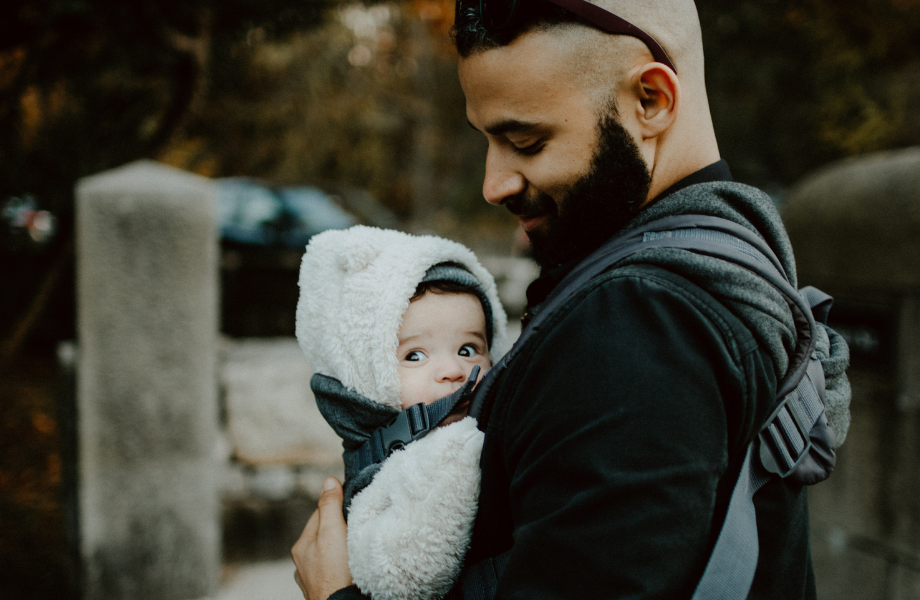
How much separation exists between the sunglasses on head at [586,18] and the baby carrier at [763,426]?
0.30 meters

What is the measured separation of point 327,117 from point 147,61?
12.7 m

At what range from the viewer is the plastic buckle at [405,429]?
1.51m

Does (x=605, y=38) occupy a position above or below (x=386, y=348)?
above

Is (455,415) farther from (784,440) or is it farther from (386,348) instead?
(784,440)

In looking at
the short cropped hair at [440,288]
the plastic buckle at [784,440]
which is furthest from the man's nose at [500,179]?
the plastic buckle at [784,440]

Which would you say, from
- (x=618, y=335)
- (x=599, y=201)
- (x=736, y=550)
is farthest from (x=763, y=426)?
(x=599, y=201)

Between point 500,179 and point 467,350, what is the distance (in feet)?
1.86

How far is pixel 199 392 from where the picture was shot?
3289 millimetres

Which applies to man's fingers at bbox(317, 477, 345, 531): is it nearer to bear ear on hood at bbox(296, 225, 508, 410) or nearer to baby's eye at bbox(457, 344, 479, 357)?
bear ear on hood at bbox(296, 225, 508, 410)

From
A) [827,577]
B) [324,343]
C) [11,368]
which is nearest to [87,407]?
[324,343]

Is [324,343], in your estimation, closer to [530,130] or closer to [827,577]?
[530,130]

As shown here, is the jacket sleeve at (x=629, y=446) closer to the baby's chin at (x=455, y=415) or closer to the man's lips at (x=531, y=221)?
the man's lips at (x=531, y=221)

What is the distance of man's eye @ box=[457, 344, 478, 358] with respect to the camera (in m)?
1.69

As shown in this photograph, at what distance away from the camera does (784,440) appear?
1.04 m
